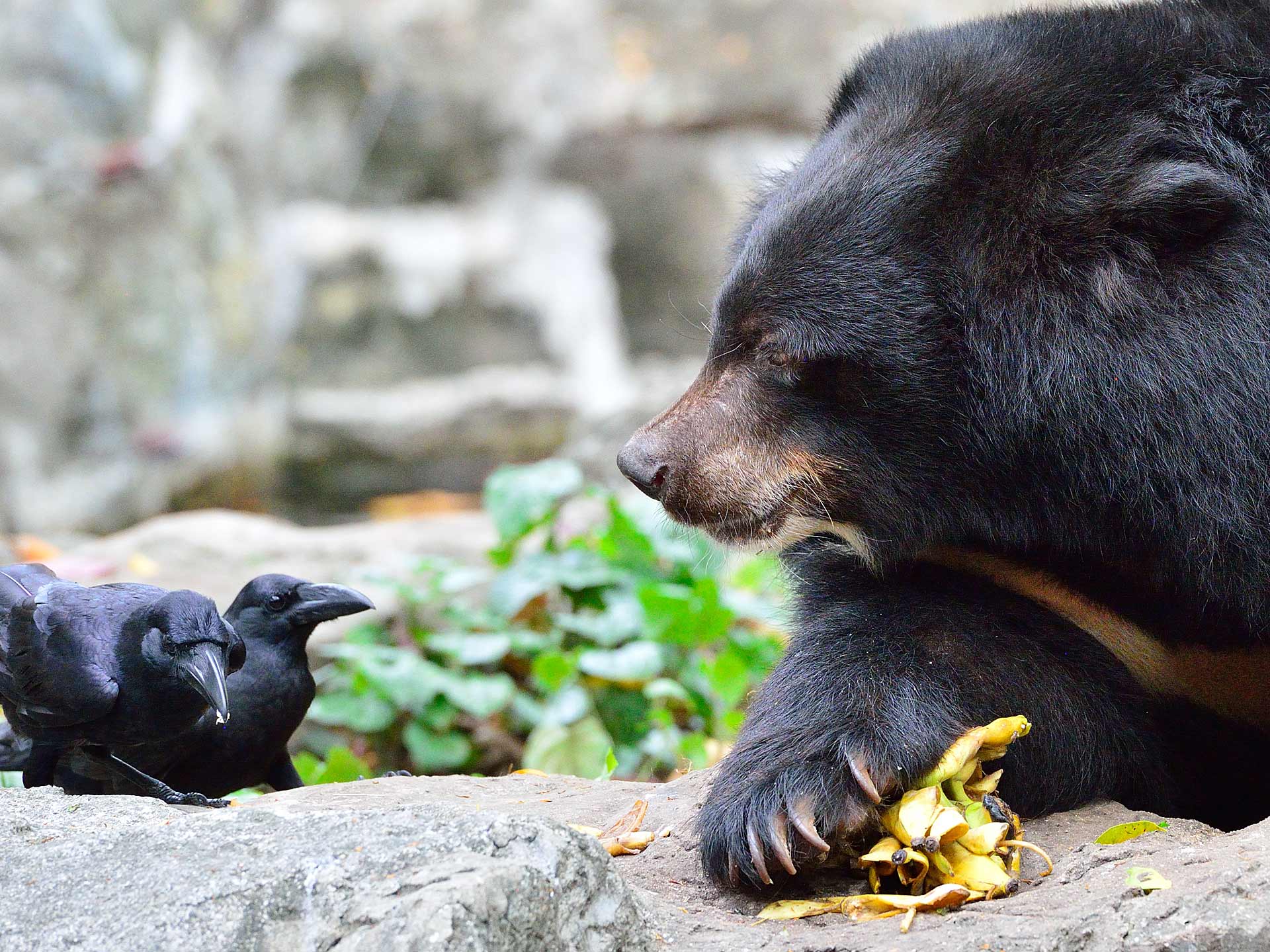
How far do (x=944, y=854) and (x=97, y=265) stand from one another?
7.14 meters

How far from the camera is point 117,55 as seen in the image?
26.7 feet

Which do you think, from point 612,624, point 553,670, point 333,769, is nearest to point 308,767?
point 333,769

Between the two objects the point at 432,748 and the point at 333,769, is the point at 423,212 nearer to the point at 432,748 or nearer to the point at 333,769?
the point at 432,748

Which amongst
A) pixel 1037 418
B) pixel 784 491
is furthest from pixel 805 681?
pixel 1037 418

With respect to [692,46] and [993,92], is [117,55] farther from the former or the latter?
[993,92]

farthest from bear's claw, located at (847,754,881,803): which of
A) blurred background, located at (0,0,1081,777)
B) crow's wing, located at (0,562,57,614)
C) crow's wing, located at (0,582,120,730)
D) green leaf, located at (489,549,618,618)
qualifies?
blurred background, located at (0,0,1081,777)

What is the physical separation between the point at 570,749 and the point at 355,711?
0.62 meters

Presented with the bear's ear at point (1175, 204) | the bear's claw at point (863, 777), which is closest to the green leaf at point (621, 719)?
the bear's claw at point (863, 777)

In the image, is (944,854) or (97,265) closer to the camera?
(944,854)

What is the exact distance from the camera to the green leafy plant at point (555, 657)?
3967 mm

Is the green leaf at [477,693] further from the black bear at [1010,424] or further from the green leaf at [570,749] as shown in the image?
the black bear at [1010,424]

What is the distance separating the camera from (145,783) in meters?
2.31

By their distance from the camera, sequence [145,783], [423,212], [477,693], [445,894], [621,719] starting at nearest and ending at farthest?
[445,894], [145,783], [477,693], [621,719], [423,212]

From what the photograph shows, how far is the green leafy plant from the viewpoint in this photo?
156 inches
